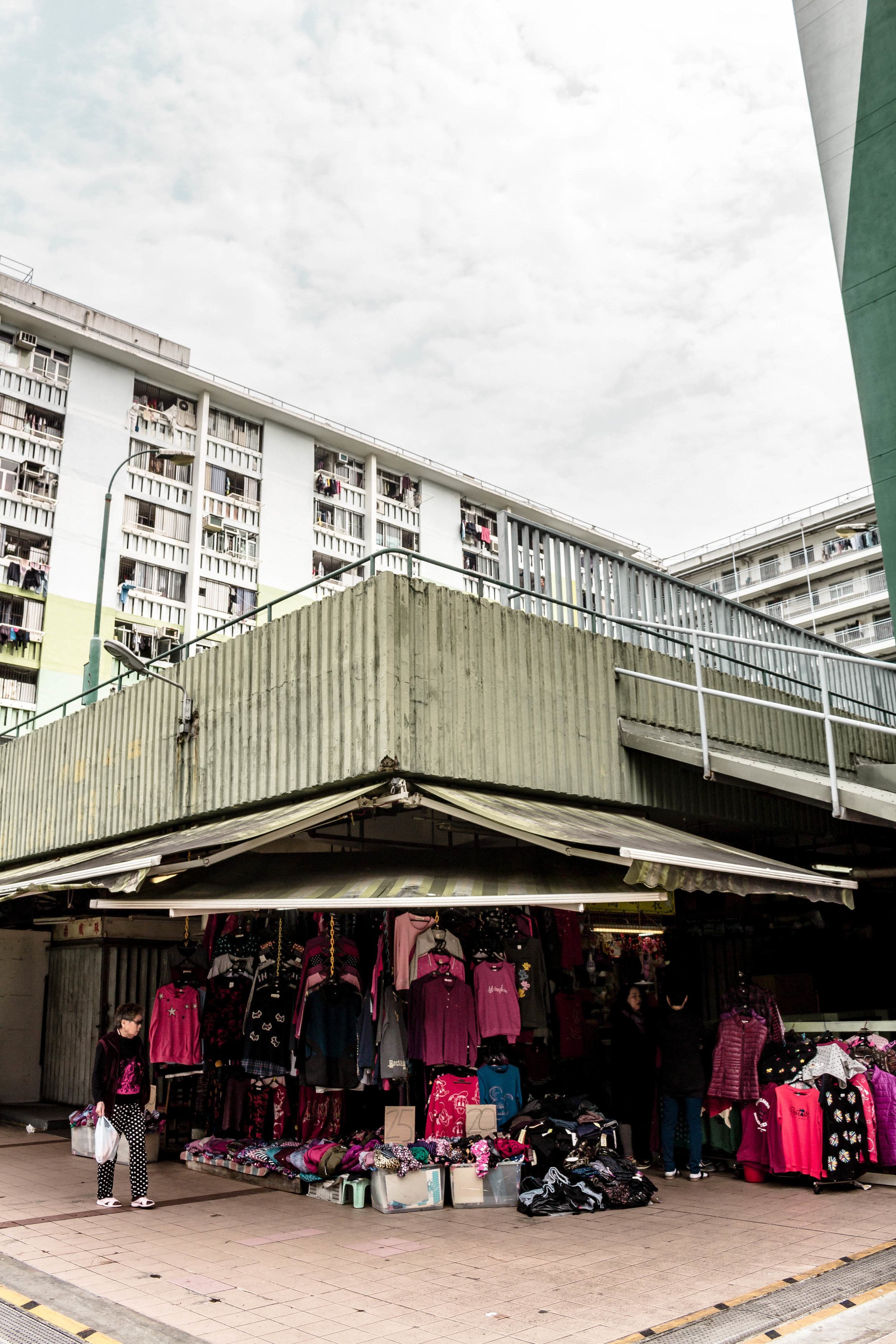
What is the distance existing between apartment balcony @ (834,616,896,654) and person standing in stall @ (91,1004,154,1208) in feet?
157

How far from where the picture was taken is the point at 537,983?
9.96m

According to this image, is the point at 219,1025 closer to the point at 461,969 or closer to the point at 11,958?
the point at 461,969

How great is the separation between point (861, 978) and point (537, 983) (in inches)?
274

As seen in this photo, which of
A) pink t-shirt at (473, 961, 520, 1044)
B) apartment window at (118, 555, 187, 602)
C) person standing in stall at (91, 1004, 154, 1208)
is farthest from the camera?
apartment window at (118, 555, 187, 602)

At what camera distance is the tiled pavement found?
5.70 meters

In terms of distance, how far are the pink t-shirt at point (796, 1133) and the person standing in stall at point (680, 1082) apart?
2.32 ft

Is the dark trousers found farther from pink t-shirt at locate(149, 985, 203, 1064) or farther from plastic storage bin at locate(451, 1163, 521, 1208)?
pink t-shirt at locate(149, 985, 203, 1064)

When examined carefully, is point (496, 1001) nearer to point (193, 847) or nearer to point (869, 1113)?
point (193, 847)

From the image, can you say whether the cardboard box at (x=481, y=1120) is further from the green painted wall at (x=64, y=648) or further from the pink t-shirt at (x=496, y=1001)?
the green painted wall at (x=64, y=648)

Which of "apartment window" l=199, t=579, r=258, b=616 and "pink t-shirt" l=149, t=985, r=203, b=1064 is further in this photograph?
"apartment window" l=199, t=579, r=258, b=616

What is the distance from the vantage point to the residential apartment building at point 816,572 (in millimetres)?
52938

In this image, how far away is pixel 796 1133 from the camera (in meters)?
9.09

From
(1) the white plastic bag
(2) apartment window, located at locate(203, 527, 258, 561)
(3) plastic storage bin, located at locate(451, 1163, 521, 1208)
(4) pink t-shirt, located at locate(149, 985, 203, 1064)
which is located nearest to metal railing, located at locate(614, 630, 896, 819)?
(3) plastic storage bin, located at locate(451, 1163, 521, 1208)

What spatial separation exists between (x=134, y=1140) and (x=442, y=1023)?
274 centimetres
